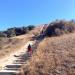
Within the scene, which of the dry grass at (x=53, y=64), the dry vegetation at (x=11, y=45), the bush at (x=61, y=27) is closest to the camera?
the dry grass at (x=53, y=64)

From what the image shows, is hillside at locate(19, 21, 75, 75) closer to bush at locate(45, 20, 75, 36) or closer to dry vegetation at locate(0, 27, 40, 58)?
dry vegetation at locate(0, 27, 40, 58)

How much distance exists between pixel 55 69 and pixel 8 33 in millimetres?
37583

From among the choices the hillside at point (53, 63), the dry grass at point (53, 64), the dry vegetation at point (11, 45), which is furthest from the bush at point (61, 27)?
the dry grass at point (53, 64)

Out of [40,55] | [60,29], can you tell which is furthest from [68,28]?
[40,55]

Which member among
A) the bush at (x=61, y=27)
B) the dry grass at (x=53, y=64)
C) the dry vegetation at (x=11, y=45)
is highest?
the bush at (x=61, y=27)

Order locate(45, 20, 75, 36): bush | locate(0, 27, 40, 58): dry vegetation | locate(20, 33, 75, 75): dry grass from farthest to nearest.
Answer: locate(45, 20, 75, 36): bush → locate(0, 27, 40, 58): dry vegetation → locate(20, 33, 75, 75): dry grass

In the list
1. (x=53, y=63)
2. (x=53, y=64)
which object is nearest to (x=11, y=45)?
(x=53, y=63)

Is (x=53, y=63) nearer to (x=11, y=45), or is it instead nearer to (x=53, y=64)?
(x=53, y=64)

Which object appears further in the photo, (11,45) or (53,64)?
(11,45)

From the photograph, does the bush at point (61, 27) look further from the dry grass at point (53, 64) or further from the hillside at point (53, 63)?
the dry grass at point (53, 64)

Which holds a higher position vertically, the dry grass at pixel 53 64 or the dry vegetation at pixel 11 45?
the dry vegetation at pixel 11 45

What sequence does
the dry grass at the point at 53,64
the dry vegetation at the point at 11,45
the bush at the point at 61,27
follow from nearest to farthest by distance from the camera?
the dry grass at the point at 53,64, the dry vegetation at the point at 11,45, the bush at the point at 61,27

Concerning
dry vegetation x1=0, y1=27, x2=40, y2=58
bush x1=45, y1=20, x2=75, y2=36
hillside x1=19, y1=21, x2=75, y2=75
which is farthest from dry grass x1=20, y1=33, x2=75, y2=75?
bush x1=45, y1=20, x2=75, y2=36

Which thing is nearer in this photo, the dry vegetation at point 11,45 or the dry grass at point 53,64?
the dry grass at point 53,64
